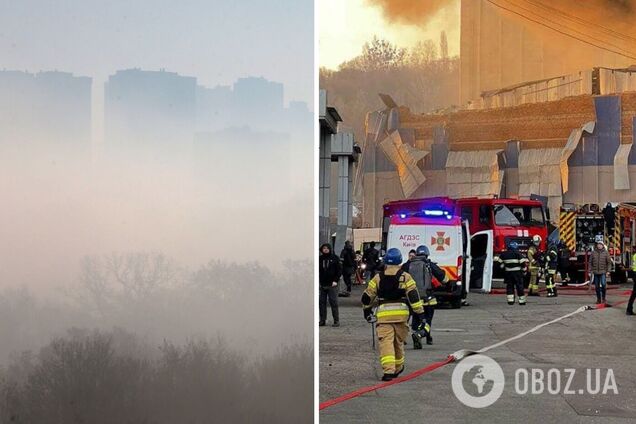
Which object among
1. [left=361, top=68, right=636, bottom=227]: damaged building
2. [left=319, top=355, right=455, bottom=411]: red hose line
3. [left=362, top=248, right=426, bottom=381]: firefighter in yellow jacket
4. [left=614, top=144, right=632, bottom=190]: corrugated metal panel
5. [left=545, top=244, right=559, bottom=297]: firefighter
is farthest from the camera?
[left=361, top=68, right=636, bottom=227]: damaged building

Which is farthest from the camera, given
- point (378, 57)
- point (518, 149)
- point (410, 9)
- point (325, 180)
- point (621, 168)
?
point (518, 149)

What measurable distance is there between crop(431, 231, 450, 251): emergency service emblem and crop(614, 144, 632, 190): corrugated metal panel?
23.7 meters

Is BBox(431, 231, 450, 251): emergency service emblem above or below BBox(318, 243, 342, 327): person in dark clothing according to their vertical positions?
above

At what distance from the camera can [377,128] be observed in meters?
40.4

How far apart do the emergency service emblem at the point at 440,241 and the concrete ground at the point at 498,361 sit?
1.14m

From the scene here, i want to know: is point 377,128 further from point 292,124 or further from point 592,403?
point 292,124

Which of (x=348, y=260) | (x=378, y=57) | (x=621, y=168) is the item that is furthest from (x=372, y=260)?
(x=621, y=168)

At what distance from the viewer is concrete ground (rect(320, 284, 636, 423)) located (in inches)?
299

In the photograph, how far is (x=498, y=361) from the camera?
1032 centimetres

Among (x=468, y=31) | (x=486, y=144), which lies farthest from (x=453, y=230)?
(x=486, y=144)

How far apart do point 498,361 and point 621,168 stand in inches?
1243

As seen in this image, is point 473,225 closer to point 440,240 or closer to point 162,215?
point 440,240

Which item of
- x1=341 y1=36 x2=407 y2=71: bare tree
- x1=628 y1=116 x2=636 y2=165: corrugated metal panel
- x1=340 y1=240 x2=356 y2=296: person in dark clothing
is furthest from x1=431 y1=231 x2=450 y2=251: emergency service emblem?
x1=628 y1=116 x2=636 y2=165: corrugated metal panel

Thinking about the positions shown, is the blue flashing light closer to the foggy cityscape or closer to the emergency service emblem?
the emergency service emblem
